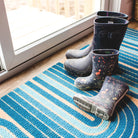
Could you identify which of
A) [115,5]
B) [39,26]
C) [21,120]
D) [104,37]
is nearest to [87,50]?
[104,37]

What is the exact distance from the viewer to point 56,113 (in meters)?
0.96

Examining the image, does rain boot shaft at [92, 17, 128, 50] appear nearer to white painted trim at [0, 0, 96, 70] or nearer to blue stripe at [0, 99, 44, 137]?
white painted trim at [0, 0, 96, 70]

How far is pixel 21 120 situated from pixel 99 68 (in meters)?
0.49

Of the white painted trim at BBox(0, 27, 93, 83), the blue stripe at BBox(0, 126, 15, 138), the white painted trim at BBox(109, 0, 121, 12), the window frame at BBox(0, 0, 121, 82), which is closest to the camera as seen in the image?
the blue stripe at BBox(0, 126, 15, 138)

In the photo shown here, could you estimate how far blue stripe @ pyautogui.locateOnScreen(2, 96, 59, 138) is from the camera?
2.85ft

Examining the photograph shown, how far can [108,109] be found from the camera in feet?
2.86

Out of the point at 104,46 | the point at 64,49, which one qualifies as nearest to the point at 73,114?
the point at 104,46

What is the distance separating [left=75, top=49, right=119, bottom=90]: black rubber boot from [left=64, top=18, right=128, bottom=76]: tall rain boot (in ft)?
0.21

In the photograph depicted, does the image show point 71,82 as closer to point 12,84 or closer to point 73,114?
point 73,114

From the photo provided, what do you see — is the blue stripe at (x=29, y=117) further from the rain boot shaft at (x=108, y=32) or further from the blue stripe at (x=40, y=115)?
the rain boot shaft at (x=108, y=32)

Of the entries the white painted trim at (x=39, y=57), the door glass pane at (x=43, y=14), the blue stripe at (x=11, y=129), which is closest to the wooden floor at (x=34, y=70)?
the white painted trim at (x=39, y=57)

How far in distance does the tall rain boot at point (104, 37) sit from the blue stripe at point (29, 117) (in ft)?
1.35

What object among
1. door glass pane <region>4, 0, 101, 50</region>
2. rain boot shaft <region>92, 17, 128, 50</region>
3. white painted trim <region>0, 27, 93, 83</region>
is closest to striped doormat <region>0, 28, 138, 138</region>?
white painted trim <region>0, 27, 93, 83</region>

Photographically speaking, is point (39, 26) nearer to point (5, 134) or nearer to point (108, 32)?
point (108, 32)
